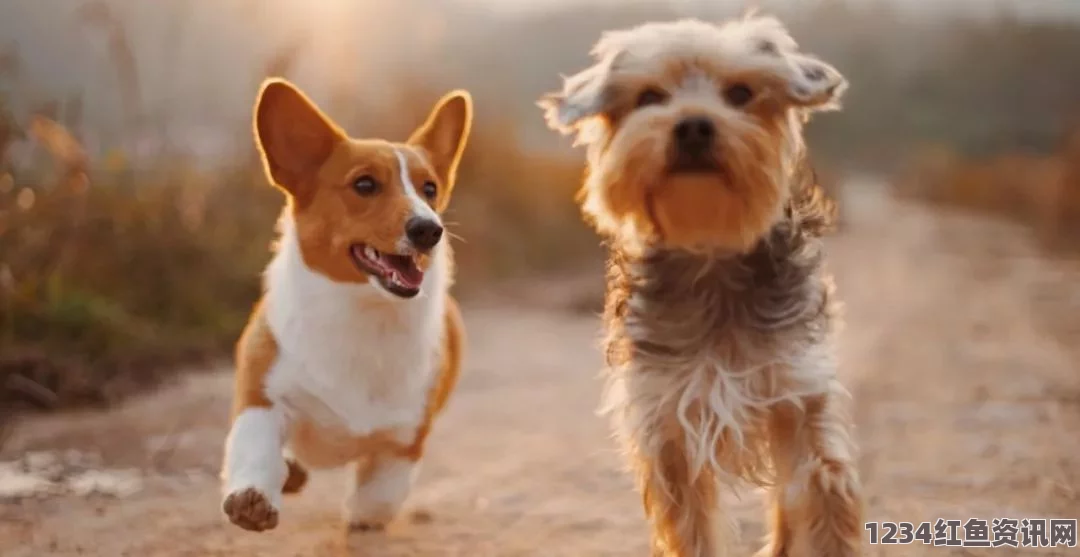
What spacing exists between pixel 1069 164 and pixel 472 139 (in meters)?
4.56

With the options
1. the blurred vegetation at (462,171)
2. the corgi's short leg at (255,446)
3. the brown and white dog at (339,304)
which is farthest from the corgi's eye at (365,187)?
the blurred vegetation at (462,171)

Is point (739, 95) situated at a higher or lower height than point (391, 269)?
higher

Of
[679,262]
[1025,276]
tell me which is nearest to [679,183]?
[679,262]

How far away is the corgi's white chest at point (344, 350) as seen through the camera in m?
2.84

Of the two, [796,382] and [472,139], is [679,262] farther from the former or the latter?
[472,139]

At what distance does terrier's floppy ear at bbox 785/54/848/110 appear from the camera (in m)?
2.49

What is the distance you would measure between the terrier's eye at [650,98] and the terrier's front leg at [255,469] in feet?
3.85

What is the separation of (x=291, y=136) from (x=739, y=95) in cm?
114

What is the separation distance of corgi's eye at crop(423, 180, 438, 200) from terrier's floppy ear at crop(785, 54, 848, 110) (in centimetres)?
96

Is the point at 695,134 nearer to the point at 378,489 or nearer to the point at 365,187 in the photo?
the point at 365,187

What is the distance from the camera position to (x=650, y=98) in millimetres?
2578

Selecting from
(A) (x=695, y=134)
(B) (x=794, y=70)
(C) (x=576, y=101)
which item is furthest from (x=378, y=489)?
(B) (x=794, y=70)

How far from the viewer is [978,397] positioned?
474 centimetres

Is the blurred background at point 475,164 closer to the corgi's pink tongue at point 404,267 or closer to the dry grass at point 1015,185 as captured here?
the dry grass at point 1015,185
